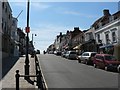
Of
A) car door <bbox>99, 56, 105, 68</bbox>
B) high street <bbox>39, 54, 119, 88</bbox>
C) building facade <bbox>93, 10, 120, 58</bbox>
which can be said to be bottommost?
high street <bbox>39, 54, 119, 88</bbox>

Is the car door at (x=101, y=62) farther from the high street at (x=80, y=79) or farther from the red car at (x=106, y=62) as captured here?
the high street at (x=80, y=79)

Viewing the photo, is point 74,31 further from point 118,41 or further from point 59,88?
point 59,88

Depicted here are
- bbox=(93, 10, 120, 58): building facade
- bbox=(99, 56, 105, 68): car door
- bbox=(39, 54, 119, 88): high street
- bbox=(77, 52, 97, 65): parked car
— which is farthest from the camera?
bbox=(93, 10, 120, 58): building facade

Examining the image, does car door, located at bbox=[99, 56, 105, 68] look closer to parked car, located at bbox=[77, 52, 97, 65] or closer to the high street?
the high street

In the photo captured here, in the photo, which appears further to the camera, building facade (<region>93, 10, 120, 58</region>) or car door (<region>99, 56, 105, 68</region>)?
building facade (<region>93, 10, 120, 58</region>)

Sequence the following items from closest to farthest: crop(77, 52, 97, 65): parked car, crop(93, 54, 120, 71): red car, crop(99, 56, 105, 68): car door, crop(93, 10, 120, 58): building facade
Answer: crop(93, 54, 120, 71): red car, crop(99, 56, 105, 68): car door, crop(77, 52, 97, 65): parked car, crop(93, 10, 120, 58): building facade

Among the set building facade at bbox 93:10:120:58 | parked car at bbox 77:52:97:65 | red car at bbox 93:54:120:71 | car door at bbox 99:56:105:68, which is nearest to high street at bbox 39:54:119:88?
red car at bbox 93:54:120:71

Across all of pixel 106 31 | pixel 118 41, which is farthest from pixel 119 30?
pixel 106 31

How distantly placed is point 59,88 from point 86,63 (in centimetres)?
2283

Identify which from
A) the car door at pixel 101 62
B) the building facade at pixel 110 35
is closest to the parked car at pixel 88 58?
the building facade at pixel 110 35

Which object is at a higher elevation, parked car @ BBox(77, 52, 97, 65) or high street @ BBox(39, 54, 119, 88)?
parked car @ BBox(77, 52, 97, 65)

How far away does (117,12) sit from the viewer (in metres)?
44.2

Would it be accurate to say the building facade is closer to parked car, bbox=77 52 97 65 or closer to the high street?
parked car, bbox=77 52 97 65

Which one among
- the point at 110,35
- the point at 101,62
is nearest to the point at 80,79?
the point at 101,62
